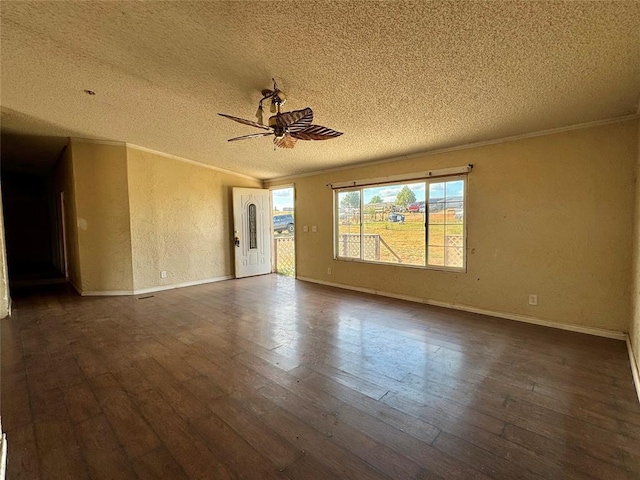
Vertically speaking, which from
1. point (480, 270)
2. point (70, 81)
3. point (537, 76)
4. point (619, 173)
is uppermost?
point (70, 81)

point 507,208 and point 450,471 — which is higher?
point 507,208

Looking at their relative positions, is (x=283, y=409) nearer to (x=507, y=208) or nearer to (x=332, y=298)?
(x=332, y=298)

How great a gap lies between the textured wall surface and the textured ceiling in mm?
1677

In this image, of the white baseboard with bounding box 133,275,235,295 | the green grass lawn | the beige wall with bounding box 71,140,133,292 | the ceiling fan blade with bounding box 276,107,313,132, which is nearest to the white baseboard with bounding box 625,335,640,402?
the green grass lawn

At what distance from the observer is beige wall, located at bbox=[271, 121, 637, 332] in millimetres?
2912

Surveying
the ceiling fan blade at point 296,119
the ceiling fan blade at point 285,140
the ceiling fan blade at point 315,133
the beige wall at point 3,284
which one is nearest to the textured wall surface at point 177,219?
the beige wall at point 3,284

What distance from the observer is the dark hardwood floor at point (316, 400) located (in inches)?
57.9

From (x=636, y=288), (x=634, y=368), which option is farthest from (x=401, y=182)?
(x=634, y=368)

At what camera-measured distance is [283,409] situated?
1.90 meters

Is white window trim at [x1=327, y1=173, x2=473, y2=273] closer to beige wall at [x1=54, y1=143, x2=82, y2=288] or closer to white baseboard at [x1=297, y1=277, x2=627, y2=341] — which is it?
white baseboard at [x1=297, y1=277, x2=627, y2=341]

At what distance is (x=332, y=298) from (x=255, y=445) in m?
3.15

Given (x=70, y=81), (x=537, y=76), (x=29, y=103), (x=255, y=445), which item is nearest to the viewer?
(x=255, y=445)

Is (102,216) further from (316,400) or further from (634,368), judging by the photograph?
(634,368)

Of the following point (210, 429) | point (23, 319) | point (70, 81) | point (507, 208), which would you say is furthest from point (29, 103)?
point (507, 208)
